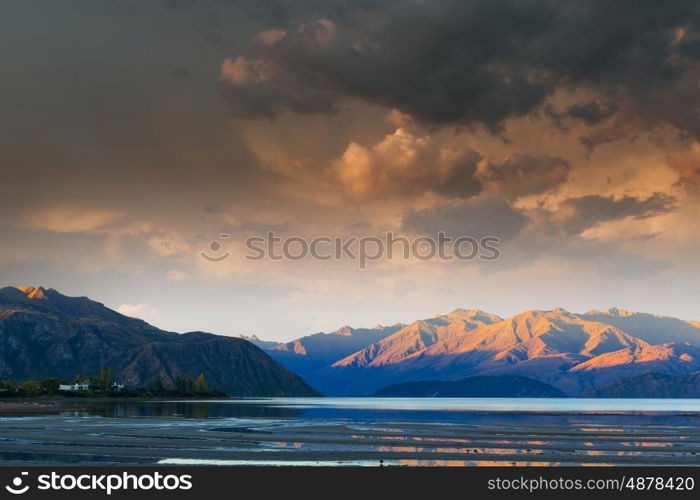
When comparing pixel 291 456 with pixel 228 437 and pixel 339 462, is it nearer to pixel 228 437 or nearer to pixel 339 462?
pixel 339 462

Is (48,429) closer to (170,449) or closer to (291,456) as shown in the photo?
(170,449)

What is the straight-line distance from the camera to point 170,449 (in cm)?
7956

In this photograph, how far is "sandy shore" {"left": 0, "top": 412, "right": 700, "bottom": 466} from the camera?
71438 mm

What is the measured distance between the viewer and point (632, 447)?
90.0 meters

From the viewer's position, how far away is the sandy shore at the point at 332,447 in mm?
71438

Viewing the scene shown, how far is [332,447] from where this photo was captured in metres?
85.8

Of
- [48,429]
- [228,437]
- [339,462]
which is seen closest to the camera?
[339,462]
